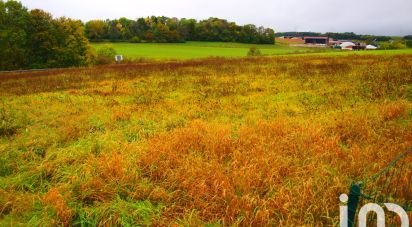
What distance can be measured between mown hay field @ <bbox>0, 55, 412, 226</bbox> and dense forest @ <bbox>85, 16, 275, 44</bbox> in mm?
88607

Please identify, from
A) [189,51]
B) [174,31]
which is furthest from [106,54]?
[174,31]

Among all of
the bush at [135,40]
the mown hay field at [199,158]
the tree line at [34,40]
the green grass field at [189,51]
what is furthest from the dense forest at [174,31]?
the mown hay field at [199,158]

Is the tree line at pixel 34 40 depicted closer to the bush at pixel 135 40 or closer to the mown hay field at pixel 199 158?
the mown hay field at pixel 199 158

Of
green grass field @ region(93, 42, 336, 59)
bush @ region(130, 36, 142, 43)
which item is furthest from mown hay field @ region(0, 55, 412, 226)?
bush @ region(130, 36, 142, 43)

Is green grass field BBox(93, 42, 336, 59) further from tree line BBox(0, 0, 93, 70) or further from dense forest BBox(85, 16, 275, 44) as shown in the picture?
dense forest BBox(85, 16, 275, 44)

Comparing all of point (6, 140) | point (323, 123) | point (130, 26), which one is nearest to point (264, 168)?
point (323, 123)

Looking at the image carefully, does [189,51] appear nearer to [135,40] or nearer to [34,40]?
[135,40]

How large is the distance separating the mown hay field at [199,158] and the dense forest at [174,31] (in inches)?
3488

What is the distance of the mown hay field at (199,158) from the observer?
4.54 m

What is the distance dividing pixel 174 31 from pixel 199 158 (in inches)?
3758

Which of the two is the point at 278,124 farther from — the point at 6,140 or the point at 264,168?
the point at 6,140

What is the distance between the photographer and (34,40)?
48.8 meters

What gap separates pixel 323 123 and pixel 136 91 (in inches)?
A: 359

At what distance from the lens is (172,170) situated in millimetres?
5668
